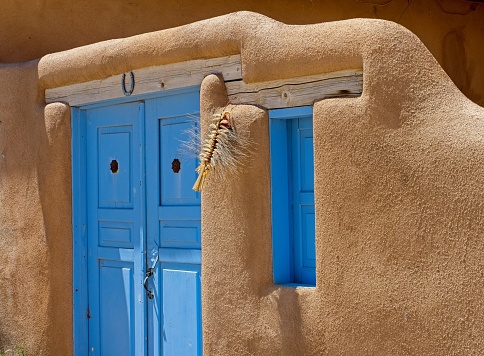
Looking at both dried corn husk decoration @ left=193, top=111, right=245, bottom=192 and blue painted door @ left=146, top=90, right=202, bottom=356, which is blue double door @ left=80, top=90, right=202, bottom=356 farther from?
dried corn husk decoration @ left=193, top=111, right=245, bottom=192

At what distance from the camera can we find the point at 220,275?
204 inches

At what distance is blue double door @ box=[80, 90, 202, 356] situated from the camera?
571 cm

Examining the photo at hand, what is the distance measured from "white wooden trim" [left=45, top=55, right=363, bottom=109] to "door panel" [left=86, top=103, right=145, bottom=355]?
18 cm

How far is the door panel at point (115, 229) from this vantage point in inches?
242

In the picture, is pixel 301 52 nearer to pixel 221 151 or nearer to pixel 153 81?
pixel 221 151

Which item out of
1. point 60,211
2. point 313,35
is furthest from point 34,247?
point 313,35

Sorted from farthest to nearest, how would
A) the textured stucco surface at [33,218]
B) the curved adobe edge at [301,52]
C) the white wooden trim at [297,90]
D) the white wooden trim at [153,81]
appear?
the textured stucco surface at [33,218] < the white wooden trim at [153,81] < the white wooden trim at [297,90] < the curved adobe edge at [301,52]

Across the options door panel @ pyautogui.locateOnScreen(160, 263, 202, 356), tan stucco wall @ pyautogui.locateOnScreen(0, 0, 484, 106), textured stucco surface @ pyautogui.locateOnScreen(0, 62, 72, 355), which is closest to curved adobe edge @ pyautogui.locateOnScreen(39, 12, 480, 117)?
textured stucco surface @ pyautogui.locateOnScreen(0, 62, 72, 355)

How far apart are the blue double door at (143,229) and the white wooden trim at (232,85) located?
0.14m

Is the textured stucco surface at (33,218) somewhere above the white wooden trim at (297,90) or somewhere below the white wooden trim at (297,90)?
below

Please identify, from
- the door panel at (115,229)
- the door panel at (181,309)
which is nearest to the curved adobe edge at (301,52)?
the door panel at (115,229)

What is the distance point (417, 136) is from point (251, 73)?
1213mm

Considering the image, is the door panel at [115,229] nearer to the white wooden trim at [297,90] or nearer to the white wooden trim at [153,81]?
the white wooden trim at [153,81]

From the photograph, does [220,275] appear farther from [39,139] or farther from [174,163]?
[39,139]
